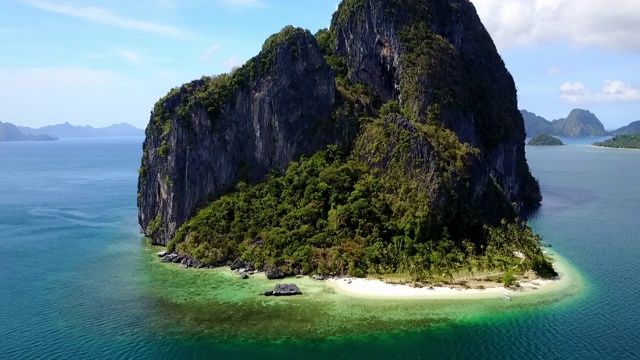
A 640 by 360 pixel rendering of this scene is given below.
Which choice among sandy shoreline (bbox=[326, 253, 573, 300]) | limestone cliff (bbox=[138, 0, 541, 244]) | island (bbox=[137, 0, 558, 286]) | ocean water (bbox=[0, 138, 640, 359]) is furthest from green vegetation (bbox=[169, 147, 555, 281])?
ocean water (bbox=[0, 138, 640, 359])

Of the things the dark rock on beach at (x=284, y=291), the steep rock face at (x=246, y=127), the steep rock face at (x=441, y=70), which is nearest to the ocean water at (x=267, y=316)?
the dark rock on beach at (x=284, y=291)

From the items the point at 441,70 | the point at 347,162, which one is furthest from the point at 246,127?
the point at 441,70

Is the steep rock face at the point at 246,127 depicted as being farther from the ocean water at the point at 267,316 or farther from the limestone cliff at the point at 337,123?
the ocean water at the point at 267,316

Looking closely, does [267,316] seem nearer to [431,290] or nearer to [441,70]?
[431,290]

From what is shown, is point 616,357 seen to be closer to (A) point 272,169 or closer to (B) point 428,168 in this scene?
(B) point 428,168

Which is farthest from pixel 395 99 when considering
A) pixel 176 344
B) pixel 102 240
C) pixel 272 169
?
pixel 176 344
